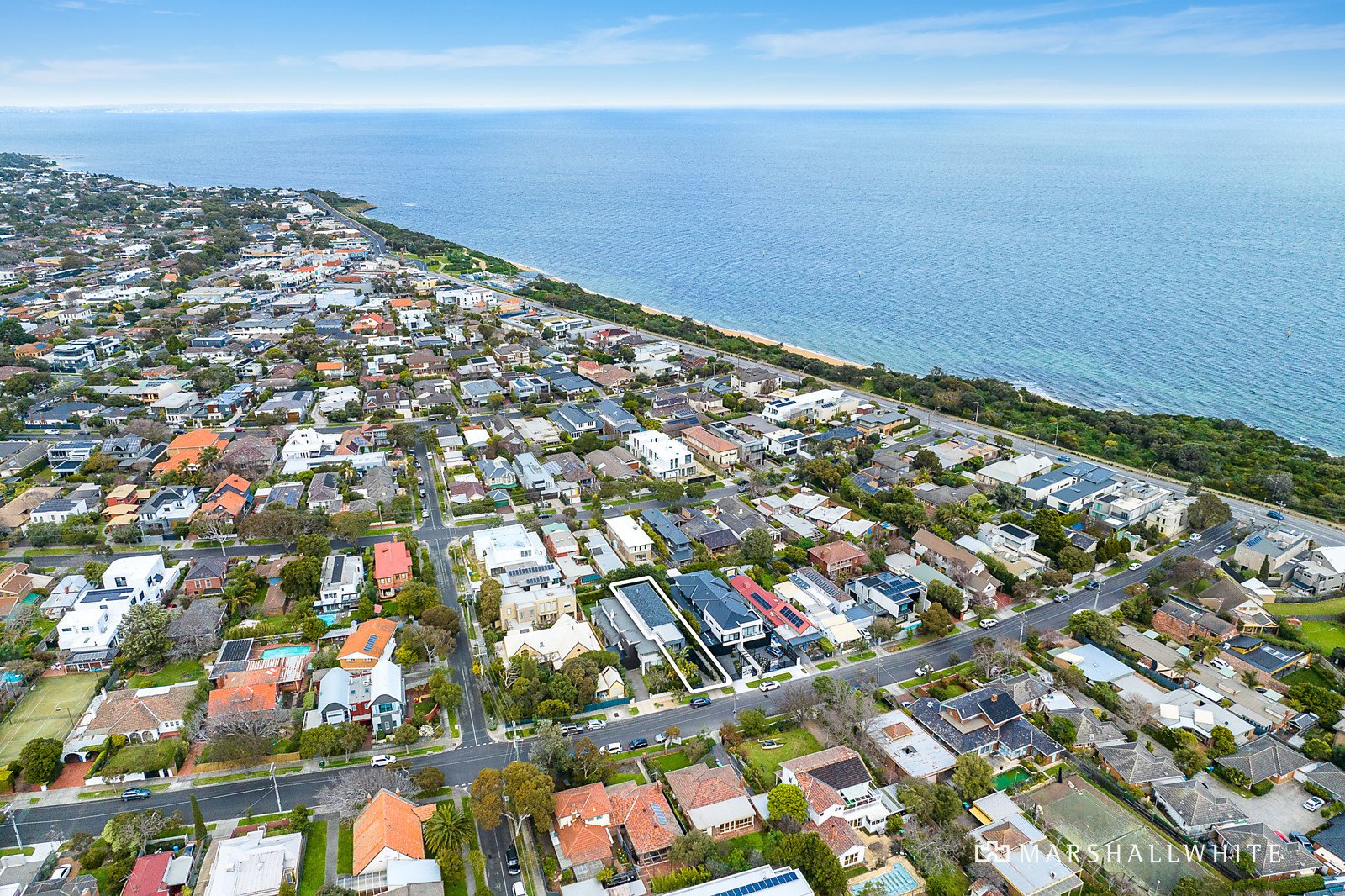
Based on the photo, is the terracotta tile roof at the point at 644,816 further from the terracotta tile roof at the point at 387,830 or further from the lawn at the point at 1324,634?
the lawn at the point at 1324,634

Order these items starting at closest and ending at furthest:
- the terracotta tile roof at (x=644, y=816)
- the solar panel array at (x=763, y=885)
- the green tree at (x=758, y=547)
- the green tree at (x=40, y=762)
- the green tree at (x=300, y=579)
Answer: the solar panel array at (x=763, y=885), the terracotta tile roof at (x=644, y=816), the green tree at (x=40, y=762), the green tree at (x=300, y=579), the green tree at (x=758, y=547)

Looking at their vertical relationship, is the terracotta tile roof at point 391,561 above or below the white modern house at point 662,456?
below

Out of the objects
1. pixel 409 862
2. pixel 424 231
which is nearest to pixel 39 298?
pixel 424 231

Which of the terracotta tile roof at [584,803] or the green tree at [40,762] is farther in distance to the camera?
the green tree at [40,762]

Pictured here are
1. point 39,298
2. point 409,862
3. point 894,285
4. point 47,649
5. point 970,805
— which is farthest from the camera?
point 894,285

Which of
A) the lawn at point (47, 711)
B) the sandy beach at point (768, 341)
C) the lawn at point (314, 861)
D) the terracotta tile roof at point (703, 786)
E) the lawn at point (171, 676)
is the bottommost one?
the lawn at point (47, 711)

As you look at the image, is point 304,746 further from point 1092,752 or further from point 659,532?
point 1092,752

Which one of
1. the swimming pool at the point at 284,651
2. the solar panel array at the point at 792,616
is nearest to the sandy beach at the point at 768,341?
the solar panel array at the point at 792,616

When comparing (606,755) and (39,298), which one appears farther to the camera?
(39,298)

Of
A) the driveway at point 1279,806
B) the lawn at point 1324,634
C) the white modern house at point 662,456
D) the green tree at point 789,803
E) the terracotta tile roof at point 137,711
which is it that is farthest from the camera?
the white modern house at point 662,456
